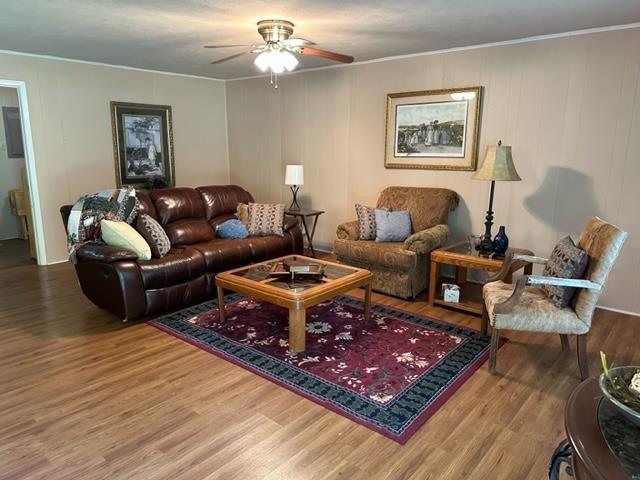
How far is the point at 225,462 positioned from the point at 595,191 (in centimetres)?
362

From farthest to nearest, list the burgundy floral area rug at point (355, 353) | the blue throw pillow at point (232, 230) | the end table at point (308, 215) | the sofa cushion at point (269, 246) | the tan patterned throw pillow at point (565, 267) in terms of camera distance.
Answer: the end table at point (308, 215), the blue throw pillow at point (232, 230), the sofa cushion at point (269, 246), the tan patterned throw pillow at point (565, 267), the burgundy floral area rug at point (355, 353)

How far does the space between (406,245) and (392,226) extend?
45 centimetres

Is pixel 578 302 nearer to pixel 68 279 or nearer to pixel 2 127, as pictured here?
pixel 68 279

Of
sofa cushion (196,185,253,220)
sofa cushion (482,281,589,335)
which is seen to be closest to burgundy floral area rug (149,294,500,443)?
sofa cushion (482,281,589,335)

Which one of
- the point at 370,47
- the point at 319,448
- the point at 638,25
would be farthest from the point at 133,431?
the point at 638,25

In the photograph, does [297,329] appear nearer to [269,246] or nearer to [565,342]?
[269,246]

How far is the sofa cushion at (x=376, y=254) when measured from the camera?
3.90 m

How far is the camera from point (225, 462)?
6.51 ft

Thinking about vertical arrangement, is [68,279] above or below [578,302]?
below

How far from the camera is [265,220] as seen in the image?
4.73 m

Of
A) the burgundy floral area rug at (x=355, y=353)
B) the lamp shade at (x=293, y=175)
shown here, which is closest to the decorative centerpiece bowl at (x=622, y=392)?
the burgundy floral area rug at (x=355, y=353)

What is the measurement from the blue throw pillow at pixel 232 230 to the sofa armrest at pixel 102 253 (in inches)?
48.9

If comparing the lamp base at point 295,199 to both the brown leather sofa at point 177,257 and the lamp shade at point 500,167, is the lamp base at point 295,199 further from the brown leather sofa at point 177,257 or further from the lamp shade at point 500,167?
the lamp shade at point 500,167

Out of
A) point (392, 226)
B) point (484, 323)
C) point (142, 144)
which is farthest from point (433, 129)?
point (142, 144)
